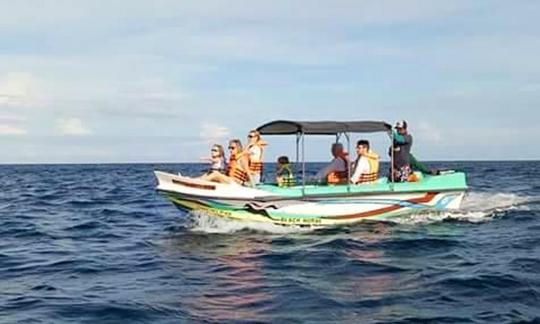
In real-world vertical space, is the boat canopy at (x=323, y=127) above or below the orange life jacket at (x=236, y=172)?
above

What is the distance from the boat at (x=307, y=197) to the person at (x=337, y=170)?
1.30ft

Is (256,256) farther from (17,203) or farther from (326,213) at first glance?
(17,203)

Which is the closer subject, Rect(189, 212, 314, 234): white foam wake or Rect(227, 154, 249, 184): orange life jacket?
Rect(189, 212, 314, 234): white foam wake

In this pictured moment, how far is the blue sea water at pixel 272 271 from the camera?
1042 cm

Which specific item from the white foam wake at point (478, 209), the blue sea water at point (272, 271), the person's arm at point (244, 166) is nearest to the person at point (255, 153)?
the person's arm at point (244, 166)

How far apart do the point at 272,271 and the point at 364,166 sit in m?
7.11

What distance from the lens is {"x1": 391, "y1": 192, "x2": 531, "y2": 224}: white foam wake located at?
2105cm

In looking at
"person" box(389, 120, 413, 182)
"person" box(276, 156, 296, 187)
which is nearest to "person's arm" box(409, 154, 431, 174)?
"person" box(389, 120, 413, 182)

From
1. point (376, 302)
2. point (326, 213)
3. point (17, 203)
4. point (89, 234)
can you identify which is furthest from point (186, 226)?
point (17, 203)

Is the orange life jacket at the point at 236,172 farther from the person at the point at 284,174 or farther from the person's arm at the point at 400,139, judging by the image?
the person's arm at the point at 400,139

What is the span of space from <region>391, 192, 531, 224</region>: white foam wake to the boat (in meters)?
0.24

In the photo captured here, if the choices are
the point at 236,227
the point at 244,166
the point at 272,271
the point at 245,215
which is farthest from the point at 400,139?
the point at 272,271

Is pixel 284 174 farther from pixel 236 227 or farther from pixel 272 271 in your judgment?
pixel 272 271

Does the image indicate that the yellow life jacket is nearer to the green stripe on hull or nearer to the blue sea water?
the green stripe on hull
